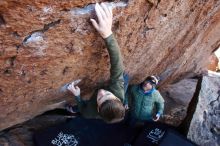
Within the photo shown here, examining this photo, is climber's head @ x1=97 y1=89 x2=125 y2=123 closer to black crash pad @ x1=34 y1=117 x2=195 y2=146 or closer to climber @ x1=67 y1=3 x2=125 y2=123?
climber @ x1=67 y1=3 x2=125 y2=123

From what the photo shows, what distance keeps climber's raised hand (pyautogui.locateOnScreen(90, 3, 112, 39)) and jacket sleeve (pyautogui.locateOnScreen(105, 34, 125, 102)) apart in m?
0.09

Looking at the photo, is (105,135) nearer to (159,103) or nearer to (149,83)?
(159,103)

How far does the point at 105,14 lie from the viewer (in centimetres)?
367

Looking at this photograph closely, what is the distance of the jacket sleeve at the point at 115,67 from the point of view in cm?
395

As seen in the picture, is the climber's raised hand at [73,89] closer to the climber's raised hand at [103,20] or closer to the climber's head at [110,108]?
the climber's head at [110,108]

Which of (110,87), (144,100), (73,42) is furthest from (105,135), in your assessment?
(73,42)

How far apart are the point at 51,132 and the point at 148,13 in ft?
8.74

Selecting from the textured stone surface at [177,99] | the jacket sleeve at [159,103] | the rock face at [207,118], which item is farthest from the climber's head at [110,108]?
the textured stone surface at [177,99]

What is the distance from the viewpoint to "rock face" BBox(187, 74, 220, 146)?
626 cm

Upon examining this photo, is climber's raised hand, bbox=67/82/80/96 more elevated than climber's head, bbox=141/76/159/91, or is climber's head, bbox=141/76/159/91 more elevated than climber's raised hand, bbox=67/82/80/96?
climber's raised hand, bbox=67/82/80/96

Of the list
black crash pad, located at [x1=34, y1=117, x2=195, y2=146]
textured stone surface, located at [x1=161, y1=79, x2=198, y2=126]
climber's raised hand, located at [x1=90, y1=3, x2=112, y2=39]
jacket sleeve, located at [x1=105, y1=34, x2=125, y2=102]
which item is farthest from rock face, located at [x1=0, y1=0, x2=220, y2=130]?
textured stone surface, located at [x1=161, y1=79, x2=198, y2=126]

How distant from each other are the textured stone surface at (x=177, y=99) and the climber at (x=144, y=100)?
103 centimetres

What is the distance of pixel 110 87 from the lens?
4488 millimetres

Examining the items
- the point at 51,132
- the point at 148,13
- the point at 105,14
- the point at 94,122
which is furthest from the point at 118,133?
the point at 105,14
